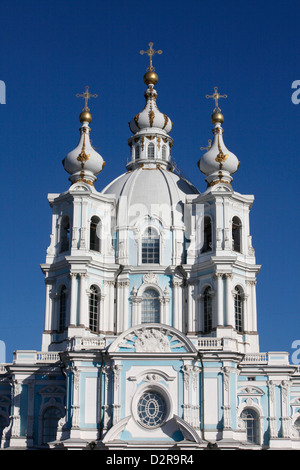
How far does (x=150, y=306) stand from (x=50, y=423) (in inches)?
377

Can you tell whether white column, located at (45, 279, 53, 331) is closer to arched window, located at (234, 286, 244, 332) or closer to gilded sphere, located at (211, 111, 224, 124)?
arched window, located at (234, 286, 244, 332)

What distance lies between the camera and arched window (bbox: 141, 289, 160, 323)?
2216 inches

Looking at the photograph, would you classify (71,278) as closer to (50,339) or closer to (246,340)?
(50,339)

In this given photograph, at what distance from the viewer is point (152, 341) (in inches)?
1906

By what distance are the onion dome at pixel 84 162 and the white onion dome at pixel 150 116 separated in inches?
200

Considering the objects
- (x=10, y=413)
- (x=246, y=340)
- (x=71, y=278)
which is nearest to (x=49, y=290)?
(x=71, y=278)

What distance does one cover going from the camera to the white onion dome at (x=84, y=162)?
191 feet

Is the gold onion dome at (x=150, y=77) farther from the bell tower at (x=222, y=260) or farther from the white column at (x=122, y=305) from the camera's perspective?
the white column at (x=122, y=305)

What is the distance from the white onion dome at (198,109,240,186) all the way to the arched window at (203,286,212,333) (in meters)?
6.94


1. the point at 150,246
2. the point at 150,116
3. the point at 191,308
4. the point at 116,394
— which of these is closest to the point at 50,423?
the point at 116,394

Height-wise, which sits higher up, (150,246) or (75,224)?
(75,224)

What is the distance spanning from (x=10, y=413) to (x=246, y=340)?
14.1m

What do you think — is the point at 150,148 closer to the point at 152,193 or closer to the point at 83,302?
the point at 152,193

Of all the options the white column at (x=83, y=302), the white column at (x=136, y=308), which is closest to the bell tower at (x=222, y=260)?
the white column at (x=136, y=308)
